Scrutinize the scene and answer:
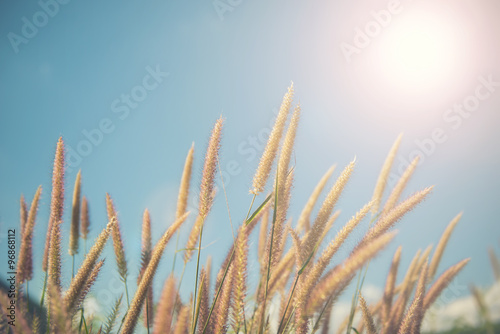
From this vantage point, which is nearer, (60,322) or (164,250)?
(60,322)

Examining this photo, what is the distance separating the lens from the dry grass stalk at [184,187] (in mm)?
2824

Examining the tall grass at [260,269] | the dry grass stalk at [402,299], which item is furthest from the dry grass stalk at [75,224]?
the dry grass stalk at [402,299]

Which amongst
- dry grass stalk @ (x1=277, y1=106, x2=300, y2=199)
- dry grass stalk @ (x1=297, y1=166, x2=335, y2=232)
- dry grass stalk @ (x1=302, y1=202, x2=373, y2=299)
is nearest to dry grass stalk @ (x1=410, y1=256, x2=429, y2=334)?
dry grass stalk @ (x1=302, y1=202, x2=373, y2=299)

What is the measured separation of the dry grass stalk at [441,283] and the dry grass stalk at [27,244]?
10.9ft

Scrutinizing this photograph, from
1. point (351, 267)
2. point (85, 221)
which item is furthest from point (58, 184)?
point (351, 267)

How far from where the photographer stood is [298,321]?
70.5 inches

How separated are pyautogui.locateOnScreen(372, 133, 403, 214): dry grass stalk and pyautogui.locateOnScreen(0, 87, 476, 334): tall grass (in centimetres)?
1

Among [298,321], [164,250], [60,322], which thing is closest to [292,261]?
[298,321]

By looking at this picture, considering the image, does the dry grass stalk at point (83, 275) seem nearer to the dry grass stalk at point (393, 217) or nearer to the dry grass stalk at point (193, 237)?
the dry grass stalk at point (193, 237)

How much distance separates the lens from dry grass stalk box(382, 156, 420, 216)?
2744mm

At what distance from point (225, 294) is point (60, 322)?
2.77ft

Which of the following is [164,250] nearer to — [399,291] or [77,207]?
[77,207]

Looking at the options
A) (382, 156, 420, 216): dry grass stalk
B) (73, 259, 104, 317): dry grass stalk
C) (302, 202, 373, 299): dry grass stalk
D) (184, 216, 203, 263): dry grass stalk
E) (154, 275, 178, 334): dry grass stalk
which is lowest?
(154, 275, 178, 334): dry grass stalk

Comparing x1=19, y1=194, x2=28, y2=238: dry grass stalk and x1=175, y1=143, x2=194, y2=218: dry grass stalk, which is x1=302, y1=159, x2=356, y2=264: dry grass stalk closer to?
x1=175, y1=143, x2=194, y2=218: dry grass stalk
